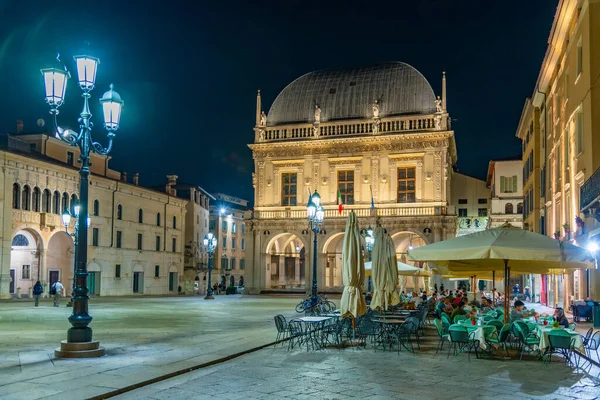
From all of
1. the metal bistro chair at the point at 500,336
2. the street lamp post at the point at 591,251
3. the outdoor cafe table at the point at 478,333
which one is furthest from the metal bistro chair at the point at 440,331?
the street lamp post at the point at 591,251

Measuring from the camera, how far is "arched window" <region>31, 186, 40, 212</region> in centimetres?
4547

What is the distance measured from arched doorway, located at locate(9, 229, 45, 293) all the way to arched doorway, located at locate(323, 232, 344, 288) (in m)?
22.3

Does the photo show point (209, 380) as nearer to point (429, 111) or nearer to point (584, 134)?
point (584, 134)

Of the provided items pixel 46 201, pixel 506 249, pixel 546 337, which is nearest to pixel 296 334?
pixel 506 249

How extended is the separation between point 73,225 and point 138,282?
11084mm

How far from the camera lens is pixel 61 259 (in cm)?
5041

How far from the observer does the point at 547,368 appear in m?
12.5

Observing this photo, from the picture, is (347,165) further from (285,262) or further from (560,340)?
(560,340)

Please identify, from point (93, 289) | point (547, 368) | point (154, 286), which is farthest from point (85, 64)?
point (154, 286)

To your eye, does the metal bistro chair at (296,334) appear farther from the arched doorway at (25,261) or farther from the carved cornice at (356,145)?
the carved cornice at (356,145)

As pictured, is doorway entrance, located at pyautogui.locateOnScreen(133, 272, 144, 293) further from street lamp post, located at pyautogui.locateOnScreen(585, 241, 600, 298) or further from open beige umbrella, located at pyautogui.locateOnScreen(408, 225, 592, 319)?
open beige umbrella, located at pyautogui.locateOnScreen(408, 225, 592, 319)

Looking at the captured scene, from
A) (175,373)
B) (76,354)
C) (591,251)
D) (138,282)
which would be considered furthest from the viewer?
(138,282)

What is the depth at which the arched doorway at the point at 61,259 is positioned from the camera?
49500 mm

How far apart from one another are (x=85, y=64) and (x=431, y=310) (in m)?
15.2
